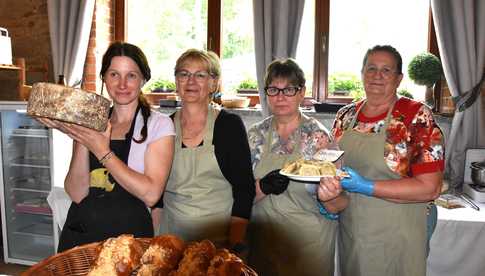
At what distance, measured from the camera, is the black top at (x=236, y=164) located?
1.60 meters

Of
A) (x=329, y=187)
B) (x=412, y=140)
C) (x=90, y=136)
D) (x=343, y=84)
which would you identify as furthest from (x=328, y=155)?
(x=343, y=84)

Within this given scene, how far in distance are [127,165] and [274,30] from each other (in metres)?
2.21

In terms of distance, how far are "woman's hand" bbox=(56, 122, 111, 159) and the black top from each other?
0.56m

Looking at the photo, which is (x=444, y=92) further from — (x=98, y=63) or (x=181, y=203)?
(x=98, y=63)

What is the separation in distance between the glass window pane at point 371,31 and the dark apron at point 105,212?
2492mm

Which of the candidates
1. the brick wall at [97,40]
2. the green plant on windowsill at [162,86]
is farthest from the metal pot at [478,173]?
the brick wall at [97,40]

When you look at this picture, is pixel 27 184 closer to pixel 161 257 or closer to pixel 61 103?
pixel 61 103

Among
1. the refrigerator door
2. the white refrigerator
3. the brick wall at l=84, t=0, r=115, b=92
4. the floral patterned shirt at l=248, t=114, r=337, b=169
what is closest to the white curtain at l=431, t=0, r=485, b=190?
the floral patterned shirt at l=248, t=114, r=337, b=169

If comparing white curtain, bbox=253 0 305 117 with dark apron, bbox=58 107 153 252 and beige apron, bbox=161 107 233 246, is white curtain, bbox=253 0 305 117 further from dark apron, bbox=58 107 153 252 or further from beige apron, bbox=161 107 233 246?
dark apron, bbox=58 107 153 252

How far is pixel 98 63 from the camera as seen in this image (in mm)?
3768

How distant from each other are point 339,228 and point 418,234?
1.11 ft

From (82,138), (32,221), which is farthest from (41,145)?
(82,138)

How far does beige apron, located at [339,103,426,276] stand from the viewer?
160 cm

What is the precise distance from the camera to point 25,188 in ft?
11.4
